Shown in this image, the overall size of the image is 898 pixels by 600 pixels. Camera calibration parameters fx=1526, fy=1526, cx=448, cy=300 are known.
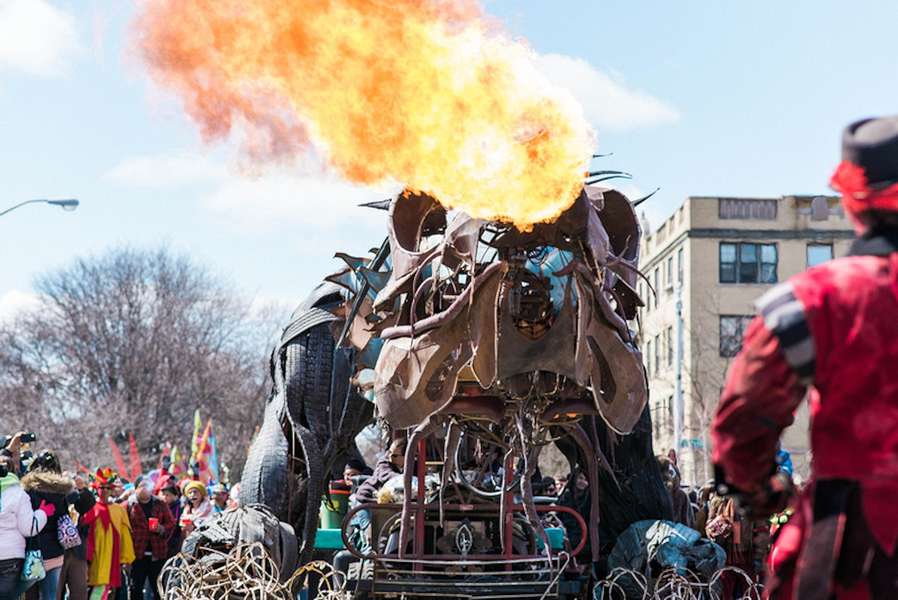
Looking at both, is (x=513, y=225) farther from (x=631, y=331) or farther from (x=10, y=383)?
(x=10, y=383)

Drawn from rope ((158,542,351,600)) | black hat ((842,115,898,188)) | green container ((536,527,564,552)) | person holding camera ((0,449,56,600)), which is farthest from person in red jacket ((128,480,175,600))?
black hat ((842,115,898,188))

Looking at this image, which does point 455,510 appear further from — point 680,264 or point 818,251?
point 680,264

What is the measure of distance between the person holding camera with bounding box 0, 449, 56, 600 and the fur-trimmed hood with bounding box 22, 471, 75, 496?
34.9 inches

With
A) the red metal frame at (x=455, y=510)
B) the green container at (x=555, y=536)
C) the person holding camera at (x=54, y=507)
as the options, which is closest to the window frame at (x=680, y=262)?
the person holding camera at (x=54, y=507)

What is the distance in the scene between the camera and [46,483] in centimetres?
1422

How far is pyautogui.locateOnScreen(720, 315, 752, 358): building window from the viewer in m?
50.2

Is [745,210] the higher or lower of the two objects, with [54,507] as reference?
higher

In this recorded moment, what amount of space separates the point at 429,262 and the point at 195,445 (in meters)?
32.7

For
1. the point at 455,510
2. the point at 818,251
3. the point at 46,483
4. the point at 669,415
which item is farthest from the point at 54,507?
the point at 818,251

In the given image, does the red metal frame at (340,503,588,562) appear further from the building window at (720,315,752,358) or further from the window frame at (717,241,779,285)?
the window frame at (717,241,779,285)

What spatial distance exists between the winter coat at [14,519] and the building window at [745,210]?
4654 cm

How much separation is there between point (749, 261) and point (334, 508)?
4480 centimetres

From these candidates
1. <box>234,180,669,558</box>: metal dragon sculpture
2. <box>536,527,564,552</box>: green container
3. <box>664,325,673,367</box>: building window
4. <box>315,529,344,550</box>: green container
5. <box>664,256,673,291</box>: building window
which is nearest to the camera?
<box>234,180,669,558</box>: metal dragon sculpture

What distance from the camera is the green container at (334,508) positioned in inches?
583
